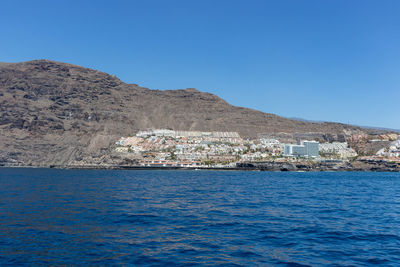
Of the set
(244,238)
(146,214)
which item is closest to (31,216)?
(146,214)

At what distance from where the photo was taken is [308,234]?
23375mm

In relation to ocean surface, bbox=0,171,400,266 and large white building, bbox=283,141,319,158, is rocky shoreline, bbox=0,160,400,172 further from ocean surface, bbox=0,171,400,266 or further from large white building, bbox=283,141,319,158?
ocean surface, bbox=0,171,400,266

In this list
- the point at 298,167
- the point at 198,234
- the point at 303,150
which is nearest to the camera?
the point at 198,234

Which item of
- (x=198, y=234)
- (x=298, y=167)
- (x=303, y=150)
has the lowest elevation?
(x=298, y=167)

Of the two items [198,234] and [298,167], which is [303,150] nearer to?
[298,167]

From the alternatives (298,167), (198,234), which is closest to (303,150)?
(298,167)

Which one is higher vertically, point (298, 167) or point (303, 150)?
point (303, 150)

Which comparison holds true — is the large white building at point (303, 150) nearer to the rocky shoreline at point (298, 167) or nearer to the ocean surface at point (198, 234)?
the rocky shoreline at point (298, 167)

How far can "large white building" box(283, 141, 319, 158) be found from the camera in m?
191

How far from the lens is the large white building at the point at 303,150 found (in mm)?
191000

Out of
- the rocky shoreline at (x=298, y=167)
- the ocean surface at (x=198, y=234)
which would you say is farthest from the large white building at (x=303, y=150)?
the ocean surface at (x=198, y=234)

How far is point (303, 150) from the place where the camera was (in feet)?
633

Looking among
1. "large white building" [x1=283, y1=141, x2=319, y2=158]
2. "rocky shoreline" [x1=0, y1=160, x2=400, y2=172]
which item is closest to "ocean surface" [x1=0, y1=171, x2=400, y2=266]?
"rocky shoreline" [x1=0, y1=160, x2=400, y2=172]

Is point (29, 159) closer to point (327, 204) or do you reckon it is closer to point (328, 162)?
point (328, 162)
